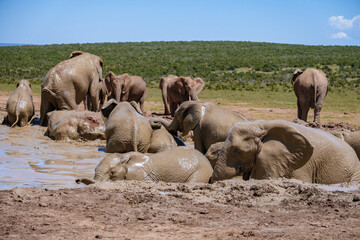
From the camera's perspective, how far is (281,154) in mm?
6375

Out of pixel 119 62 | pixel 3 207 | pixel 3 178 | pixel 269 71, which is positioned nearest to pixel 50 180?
pixel 3 178

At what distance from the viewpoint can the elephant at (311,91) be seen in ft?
51.9

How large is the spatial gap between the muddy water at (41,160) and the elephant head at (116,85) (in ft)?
23.1

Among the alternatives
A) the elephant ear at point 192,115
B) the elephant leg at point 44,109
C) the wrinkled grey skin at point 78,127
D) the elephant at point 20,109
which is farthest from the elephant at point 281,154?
the elephant at point 20,109

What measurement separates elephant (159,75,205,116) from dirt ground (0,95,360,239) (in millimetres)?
12373

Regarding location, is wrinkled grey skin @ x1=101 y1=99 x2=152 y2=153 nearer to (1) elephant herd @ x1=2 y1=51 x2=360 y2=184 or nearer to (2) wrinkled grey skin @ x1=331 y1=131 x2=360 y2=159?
(1) elephant herd @ x1=2 y1=51 x2=360 y2=184

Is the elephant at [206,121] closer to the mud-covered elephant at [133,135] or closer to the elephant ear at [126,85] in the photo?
the mud-covered elephant at [133,135]

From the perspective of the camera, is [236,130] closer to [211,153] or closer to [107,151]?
[211,153]

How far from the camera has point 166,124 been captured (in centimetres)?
977

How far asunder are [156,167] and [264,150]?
1.39 metres

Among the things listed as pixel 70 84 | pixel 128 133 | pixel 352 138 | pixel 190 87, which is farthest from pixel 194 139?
pixel 190 87

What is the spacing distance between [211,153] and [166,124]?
2.39 metres

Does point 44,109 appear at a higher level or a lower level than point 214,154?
lower

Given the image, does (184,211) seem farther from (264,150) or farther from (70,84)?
(70,84)
